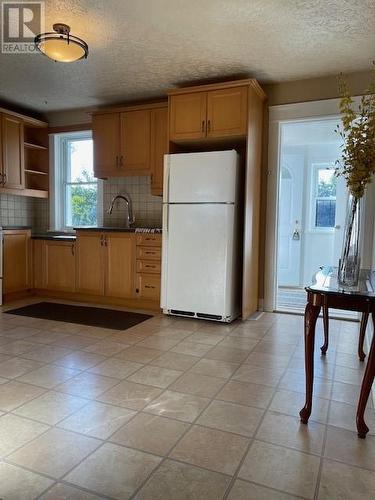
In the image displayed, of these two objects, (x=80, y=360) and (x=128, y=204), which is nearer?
(x=80, y=360)

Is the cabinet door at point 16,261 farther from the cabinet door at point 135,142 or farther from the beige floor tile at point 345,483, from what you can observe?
the beige floor tile at point 345,483

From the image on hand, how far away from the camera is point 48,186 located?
5.23 metres

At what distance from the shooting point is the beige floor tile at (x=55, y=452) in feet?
4.79

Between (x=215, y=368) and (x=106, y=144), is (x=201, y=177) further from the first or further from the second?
(x=215, y=368)

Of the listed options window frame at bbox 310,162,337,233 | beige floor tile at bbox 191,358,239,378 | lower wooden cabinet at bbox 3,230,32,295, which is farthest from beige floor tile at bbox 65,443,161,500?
window frame at bbox 310,162,337,233

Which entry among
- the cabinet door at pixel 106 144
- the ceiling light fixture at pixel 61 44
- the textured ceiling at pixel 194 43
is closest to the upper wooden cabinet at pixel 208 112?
the textured ceiling at pixel 194 43

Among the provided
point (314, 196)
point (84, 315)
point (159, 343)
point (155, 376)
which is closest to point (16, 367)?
point (155, 376)

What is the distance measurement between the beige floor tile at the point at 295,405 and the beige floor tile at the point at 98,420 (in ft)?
2.54

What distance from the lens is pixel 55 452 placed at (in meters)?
1.56

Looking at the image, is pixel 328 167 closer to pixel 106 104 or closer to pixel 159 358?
pixel 106 104

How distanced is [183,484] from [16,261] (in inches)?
154

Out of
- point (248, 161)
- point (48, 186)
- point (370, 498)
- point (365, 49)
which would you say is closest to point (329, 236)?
point (248, 161)

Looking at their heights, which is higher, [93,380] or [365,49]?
[365,49]

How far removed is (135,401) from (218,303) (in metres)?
1.65
